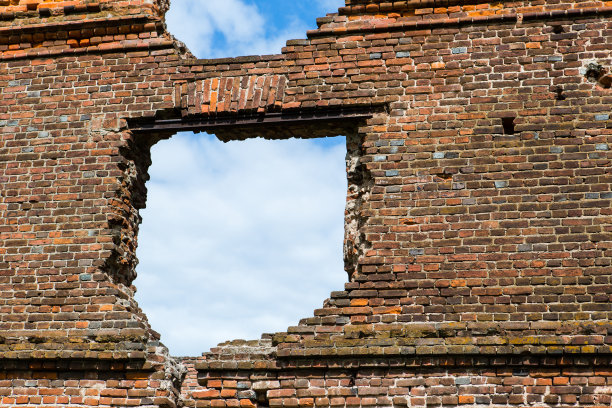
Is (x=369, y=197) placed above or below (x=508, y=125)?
below

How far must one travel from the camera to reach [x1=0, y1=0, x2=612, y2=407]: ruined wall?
6328mm

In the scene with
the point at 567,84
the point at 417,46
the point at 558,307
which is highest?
the point at 417,46

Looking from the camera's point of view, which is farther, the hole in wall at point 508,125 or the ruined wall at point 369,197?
the hole in wall at point 508,125

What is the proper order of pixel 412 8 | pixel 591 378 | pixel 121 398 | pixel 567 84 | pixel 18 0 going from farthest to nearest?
pixel 18 0
pixel 412 8
pixel 567 84
pixel 121 398
pixel 591 378

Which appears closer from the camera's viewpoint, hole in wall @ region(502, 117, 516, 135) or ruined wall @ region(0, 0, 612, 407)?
ruined wall @ region(0, 0, 612, 407)

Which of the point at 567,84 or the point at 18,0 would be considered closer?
the point at 567,84

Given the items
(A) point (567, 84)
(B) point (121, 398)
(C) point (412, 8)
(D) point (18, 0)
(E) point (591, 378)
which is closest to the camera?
(E) point (591, 378)

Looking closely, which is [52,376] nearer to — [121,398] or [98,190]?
[121,398]

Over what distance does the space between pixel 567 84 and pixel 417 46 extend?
4.58 ft

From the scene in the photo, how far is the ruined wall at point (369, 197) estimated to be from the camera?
6328 millimetres

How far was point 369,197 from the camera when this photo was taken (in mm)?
6980

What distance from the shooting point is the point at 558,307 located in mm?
6340

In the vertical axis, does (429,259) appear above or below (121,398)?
above

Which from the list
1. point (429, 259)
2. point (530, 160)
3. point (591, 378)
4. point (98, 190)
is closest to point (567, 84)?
point (530, 160)
